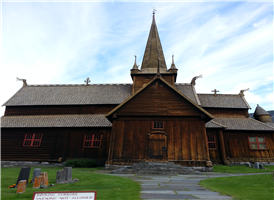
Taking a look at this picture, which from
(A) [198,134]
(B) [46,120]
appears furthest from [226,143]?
(B) [46,120]

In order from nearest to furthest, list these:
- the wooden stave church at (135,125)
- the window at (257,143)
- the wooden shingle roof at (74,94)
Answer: the wooden stave church at (135,125) < the window at (257,143) < the wooden shingle roof at (74,94)

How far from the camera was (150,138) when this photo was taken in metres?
17.0

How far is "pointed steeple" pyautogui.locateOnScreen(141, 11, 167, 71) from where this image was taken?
101 ft

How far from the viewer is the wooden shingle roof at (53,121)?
72.9 feet

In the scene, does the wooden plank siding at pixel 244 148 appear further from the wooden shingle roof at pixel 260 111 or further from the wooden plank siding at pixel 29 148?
the wooden plank siding at pixel 29 148

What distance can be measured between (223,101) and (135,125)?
16116 mm

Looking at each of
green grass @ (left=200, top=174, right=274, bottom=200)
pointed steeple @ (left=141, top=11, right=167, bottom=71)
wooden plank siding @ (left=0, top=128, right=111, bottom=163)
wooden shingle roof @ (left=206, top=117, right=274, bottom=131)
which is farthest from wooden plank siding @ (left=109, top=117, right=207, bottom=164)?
pointed steeple @ (left=141, top=11, right=167, bottom=71)

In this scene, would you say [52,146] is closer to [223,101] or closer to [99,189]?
[99,189]

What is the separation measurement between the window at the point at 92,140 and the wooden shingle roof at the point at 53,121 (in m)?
1.38

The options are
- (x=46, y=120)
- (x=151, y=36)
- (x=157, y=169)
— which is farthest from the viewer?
(x=151, y=36)

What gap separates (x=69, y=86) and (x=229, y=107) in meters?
24.4

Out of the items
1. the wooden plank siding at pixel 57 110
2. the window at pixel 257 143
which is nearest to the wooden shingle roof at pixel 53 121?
the wooden plank siding at pixel 57 110

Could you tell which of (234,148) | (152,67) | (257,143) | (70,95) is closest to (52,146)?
(70,95)

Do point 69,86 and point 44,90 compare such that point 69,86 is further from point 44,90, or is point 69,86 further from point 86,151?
point 86,151
